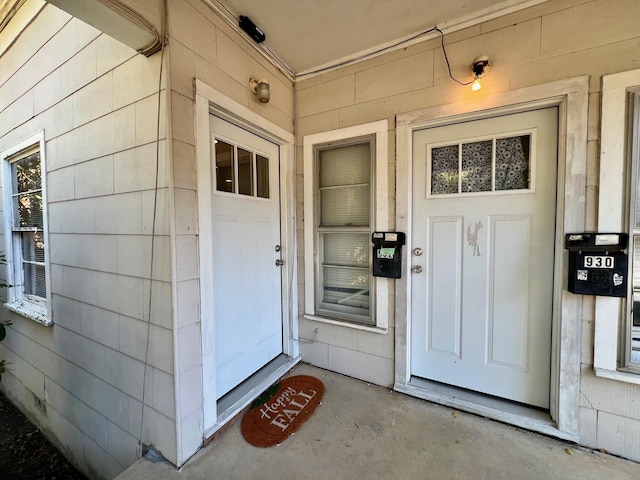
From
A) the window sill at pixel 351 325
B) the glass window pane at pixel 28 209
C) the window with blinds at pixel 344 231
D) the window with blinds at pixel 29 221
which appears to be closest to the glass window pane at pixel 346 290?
the window with blinds at pixel 344 231

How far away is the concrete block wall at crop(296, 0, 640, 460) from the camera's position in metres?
1.38

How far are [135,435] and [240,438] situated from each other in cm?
64

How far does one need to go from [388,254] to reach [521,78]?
1.34 metres

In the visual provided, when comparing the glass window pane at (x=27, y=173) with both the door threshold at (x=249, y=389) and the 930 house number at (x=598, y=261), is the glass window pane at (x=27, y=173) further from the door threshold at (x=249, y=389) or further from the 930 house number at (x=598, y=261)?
the 930 house number at (x=598, y=261)

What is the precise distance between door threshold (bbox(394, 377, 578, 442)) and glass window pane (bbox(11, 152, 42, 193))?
3.61 meters

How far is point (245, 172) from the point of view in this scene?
6.31ft

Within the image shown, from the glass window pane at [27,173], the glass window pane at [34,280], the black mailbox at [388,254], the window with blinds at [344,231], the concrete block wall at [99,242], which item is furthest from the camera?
the glass window pane at [34,280]

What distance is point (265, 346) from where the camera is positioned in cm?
215

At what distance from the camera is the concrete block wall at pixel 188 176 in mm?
1331

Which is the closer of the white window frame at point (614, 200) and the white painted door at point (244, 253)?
the white window frame at point (614, 200)

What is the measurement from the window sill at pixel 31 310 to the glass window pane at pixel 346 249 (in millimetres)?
2367

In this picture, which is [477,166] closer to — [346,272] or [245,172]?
[346,272]

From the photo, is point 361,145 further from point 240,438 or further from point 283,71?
point 240,438

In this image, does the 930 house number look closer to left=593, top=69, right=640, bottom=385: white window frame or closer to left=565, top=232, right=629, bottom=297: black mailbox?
left=565, top=232, right=629, bottom=297: black mailbox
